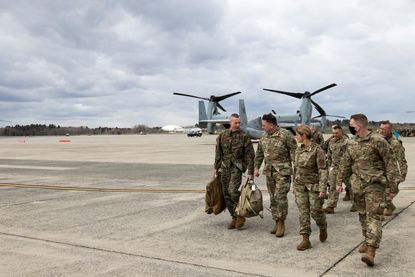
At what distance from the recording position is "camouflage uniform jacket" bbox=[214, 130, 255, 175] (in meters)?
7.18

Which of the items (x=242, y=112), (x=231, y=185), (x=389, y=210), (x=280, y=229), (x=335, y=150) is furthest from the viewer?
(x=242, y=112)

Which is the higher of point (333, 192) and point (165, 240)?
point (333, 192)

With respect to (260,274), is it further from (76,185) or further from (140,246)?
(76,185)

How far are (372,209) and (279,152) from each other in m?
1.91

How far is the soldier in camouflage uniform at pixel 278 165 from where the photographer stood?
21.5 ft

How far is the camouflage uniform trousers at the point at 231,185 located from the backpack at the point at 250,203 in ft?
0.82

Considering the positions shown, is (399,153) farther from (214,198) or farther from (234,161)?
(214,198)

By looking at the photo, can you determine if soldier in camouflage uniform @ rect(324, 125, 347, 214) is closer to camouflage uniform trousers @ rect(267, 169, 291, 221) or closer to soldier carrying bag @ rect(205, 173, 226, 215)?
camouflage uniform trousers @ rect(267, 169, 291, 221)

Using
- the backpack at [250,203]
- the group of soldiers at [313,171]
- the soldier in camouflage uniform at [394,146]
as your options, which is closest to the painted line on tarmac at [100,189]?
the group of soldiers at [313,171]

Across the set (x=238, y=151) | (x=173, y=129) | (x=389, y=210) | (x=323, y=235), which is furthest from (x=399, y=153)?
(x=173, y=129)

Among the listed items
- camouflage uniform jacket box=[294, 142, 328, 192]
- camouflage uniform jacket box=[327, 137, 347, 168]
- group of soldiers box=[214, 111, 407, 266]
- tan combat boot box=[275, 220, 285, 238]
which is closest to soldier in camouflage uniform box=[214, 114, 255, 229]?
group of soldiers box=[214, 111, 407, 266]

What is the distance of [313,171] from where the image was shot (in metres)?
6.05

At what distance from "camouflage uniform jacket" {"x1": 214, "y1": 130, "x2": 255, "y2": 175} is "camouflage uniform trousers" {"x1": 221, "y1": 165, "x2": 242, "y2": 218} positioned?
9 centimetres

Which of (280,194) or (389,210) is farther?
(389,210)
